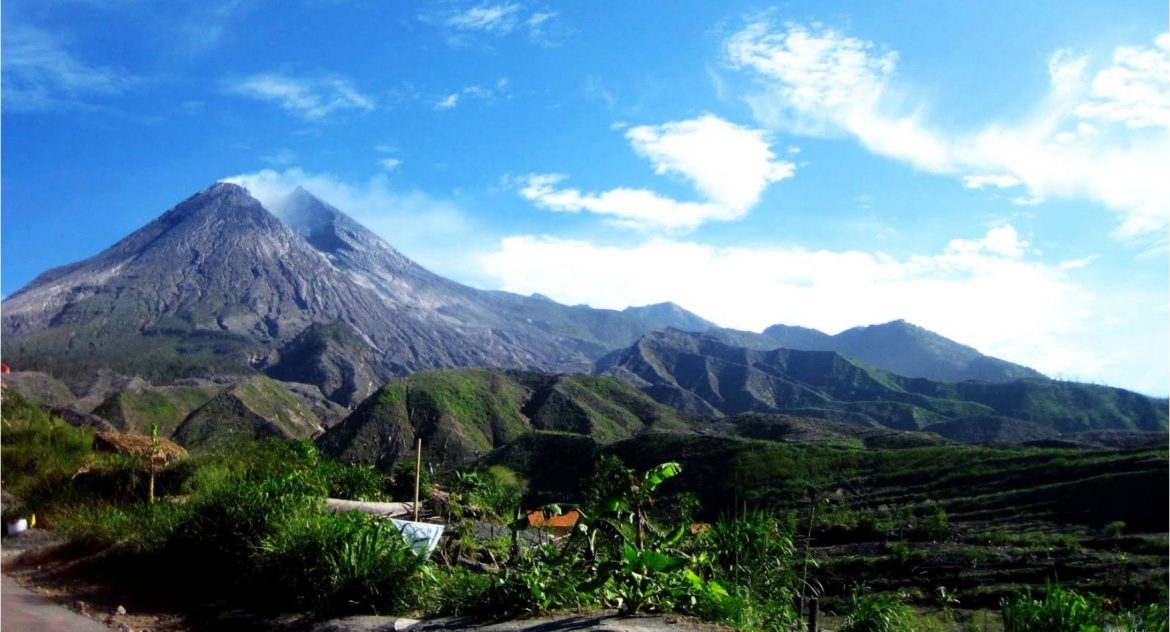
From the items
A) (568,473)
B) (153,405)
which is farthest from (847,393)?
(153,405)

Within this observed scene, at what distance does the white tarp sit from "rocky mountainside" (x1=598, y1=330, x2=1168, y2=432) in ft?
349

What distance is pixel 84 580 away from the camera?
24.4 feet

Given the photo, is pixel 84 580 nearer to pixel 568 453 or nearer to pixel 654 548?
pixel 654 548

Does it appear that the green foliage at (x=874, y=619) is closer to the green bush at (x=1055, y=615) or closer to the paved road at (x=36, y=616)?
the green bush at (x=1055, y=615)

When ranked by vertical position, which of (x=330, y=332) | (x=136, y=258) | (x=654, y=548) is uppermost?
(x=136, y=258)

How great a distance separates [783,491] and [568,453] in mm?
Answer: 15549

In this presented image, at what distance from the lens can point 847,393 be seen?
5502 inches

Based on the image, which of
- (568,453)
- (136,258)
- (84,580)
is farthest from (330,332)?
(84,580)

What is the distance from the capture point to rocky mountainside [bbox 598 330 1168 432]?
112562 mm

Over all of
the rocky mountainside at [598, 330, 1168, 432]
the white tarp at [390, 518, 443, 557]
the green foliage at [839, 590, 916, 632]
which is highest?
the rocky mountainside at [598, 330, 1168, 432]

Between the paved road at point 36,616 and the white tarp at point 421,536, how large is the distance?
194 cm

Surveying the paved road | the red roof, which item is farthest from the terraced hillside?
the paved road

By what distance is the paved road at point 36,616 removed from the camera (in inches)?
218

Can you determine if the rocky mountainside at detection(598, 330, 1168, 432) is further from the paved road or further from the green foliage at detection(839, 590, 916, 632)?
the green foliage at detection(839, 590, 916, 632)
